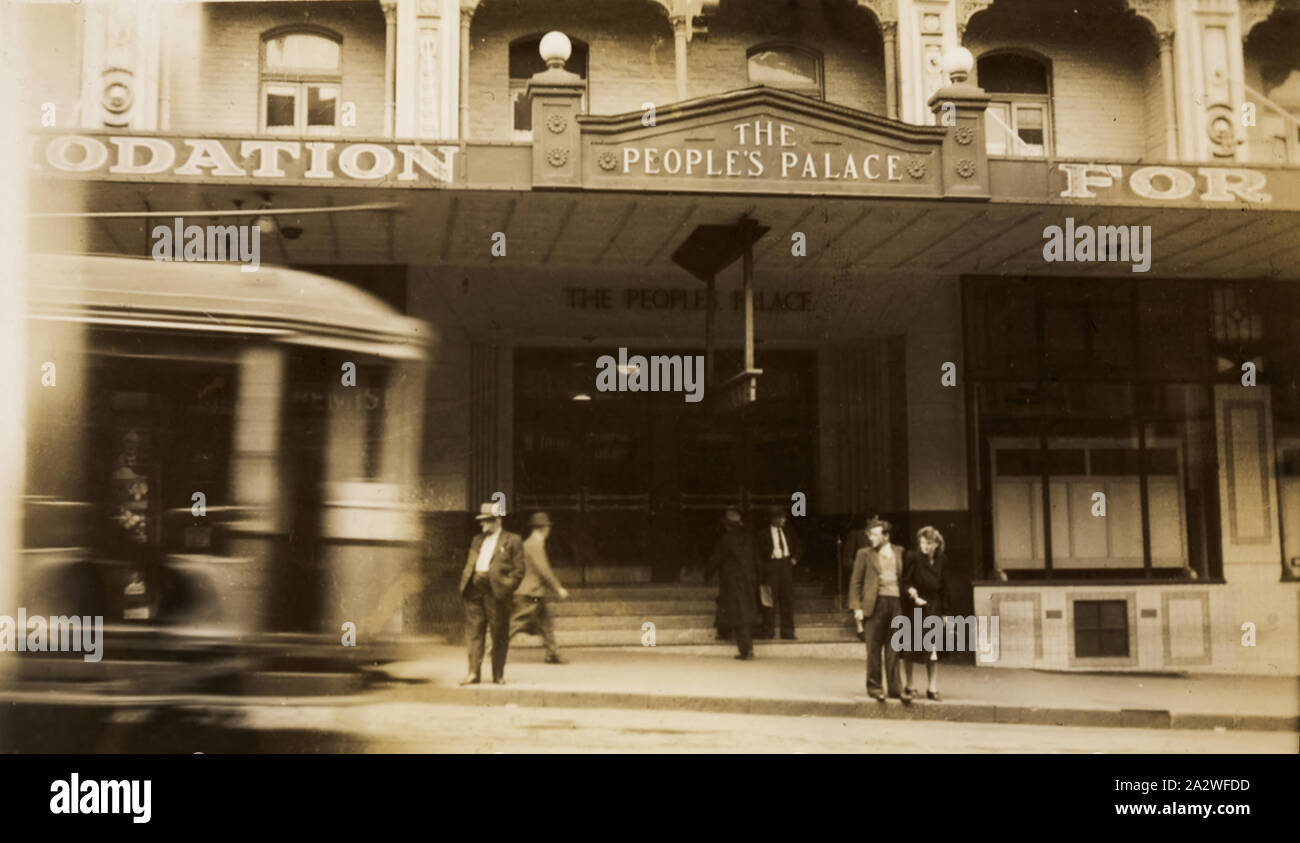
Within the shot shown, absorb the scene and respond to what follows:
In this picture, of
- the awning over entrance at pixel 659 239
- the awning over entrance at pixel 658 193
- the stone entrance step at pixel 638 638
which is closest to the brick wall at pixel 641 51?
the awning over entrance at pixel 659 239

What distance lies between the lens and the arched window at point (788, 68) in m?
11.8

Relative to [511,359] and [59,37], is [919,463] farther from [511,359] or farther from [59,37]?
[59,37]

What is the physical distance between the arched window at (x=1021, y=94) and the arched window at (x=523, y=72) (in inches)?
193

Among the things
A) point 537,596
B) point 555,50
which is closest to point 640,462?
point 537,596

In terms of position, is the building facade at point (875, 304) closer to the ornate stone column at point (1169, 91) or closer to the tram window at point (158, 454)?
the ornate stone column at point (1169, 91)

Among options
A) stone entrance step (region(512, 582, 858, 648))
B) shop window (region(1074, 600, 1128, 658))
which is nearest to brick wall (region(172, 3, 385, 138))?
stone entrance step (region(512, 582, 858, 648))

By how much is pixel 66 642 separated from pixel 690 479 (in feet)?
20.7

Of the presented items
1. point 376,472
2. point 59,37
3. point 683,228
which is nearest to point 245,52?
point 59,37

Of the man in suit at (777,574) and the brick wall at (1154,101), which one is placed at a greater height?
the brick wall at (1154,101)

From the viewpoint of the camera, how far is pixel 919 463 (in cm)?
1159
